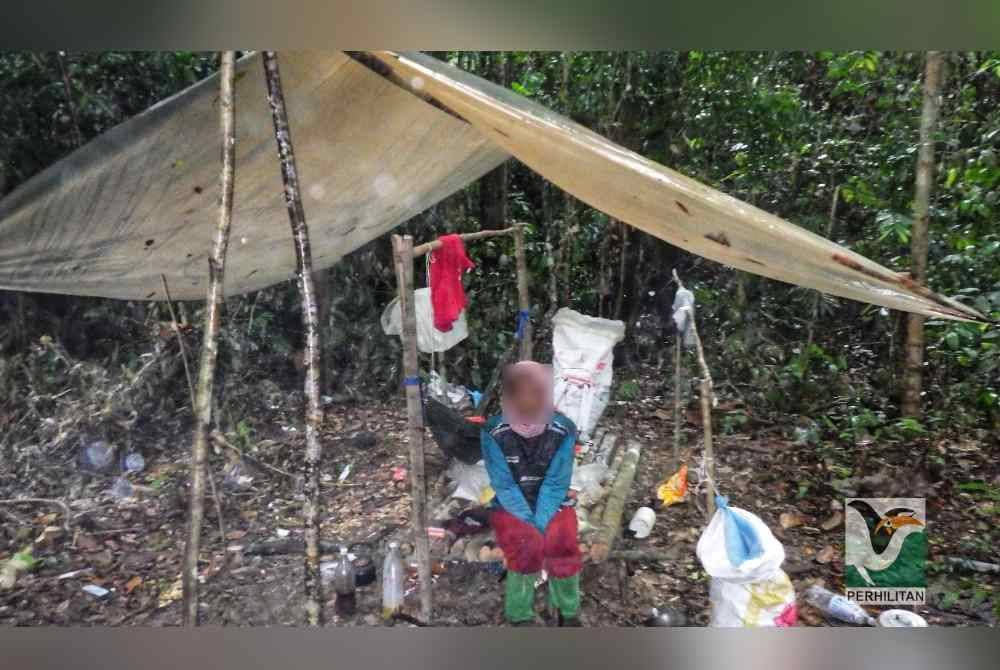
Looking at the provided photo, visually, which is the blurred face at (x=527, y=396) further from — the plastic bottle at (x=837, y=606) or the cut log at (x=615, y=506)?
the plastic bottle at (x=837, y=606)

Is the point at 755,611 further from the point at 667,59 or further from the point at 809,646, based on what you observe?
the point at 667,59

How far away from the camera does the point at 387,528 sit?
2.31m

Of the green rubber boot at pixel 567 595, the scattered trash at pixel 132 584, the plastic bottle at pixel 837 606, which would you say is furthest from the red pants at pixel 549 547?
the scattered trash at pixel 132 584

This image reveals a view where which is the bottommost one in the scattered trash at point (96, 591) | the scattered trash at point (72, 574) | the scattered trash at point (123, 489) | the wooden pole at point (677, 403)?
the scattered trash at point (96, 591)

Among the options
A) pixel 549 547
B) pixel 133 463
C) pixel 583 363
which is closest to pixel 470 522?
pixel 549 547

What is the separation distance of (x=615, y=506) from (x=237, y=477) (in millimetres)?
1407

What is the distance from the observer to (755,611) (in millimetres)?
2166

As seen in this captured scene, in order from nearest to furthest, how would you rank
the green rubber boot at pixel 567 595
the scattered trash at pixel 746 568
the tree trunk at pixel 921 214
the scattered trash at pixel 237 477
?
the tree trunk at pixel 921 214, the scattered trash at pixel 746 568, the green rubber boot at pixel 567 595, the scattered trash at pixel 237 477

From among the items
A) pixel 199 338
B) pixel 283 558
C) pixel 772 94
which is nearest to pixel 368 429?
pixel 283 558

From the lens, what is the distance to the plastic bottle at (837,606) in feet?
7.09

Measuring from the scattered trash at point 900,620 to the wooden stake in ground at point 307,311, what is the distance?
1.93m

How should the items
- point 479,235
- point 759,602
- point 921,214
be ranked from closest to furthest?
1. point 921,214
2. point 759,602
3. point 479,235

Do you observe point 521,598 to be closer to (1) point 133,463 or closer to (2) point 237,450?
(2) point 237,450

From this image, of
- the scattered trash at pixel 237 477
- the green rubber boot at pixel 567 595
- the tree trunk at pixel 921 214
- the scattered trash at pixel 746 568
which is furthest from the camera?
the scattered trash at pixel 237 477
